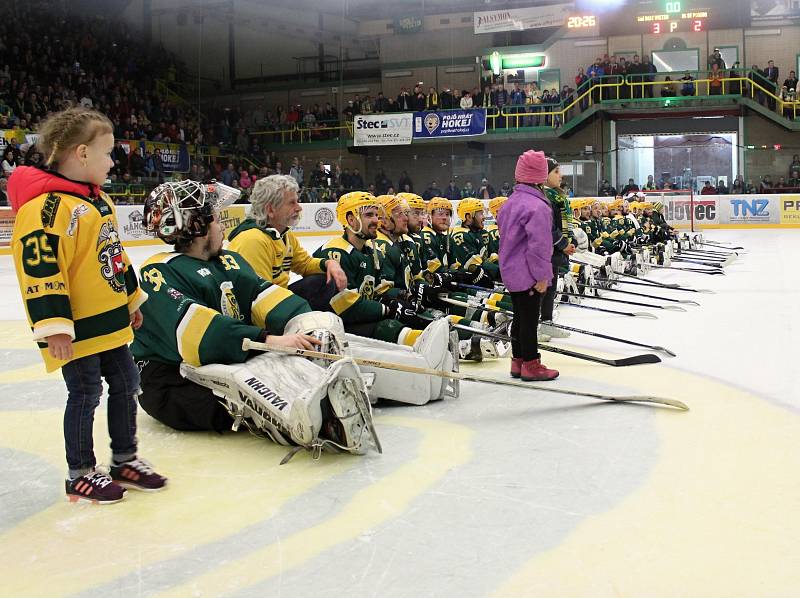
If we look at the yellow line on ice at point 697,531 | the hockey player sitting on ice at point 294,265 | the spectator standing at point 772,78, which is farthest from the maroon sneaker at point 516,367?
the spectator standing at point 772,78

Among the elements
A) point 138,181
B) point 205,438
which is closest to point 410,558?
point 205,438

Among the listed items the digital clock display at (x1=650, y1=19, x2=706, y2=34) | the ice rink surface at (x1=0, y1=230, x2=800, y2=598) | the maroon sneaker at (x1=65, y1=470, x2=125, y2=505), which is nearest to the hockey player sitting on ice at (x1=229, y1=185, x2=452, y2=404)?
the ice rink surface at (x1=0, y1=230, x2=800, y2=598)

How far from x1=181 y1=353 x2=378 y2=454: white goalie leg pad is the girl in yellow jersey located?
1.60ft

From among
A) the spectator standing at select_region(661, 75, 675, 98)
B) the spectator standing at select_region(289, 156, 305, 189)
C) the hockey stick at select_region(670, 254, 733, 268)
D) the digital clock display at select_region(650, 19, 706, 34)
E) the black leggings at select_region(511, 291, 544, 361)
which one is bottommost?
the hockey stick at select_region(670, 254, 733, 268)

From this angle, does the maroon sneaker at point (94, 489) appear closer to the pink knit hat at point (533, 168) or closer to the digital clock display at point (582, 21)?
the pink knit hat at point (533, 168)

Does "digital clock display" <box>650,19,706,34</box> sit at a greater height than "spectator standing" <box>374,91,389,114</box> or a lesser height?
greater

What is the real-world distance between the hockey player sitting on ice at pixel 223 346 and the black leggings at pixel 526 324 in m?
1.43

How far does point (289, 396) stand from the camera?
330cm

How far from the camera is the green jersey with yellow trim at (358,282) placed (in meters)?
4.79

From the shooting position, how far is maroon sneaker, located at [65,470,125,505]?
291 cm

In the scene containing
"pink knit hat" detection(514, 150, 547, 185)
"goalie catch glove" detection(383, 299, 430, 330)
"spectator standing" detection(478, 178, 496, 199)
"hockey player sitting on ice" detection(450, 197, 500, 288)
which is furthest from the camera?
"spectator standing" detection(478, 178, 496, 199)

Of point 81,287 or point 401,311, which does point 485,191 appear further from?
point 81,287

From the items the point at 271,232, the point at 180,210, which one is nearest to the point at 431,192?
the point at 271,232

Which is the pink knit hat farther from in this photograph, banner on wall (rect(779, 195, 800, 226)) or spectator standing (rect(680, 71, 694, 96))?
spectator standing (rect(680, 71, 694, 96))
